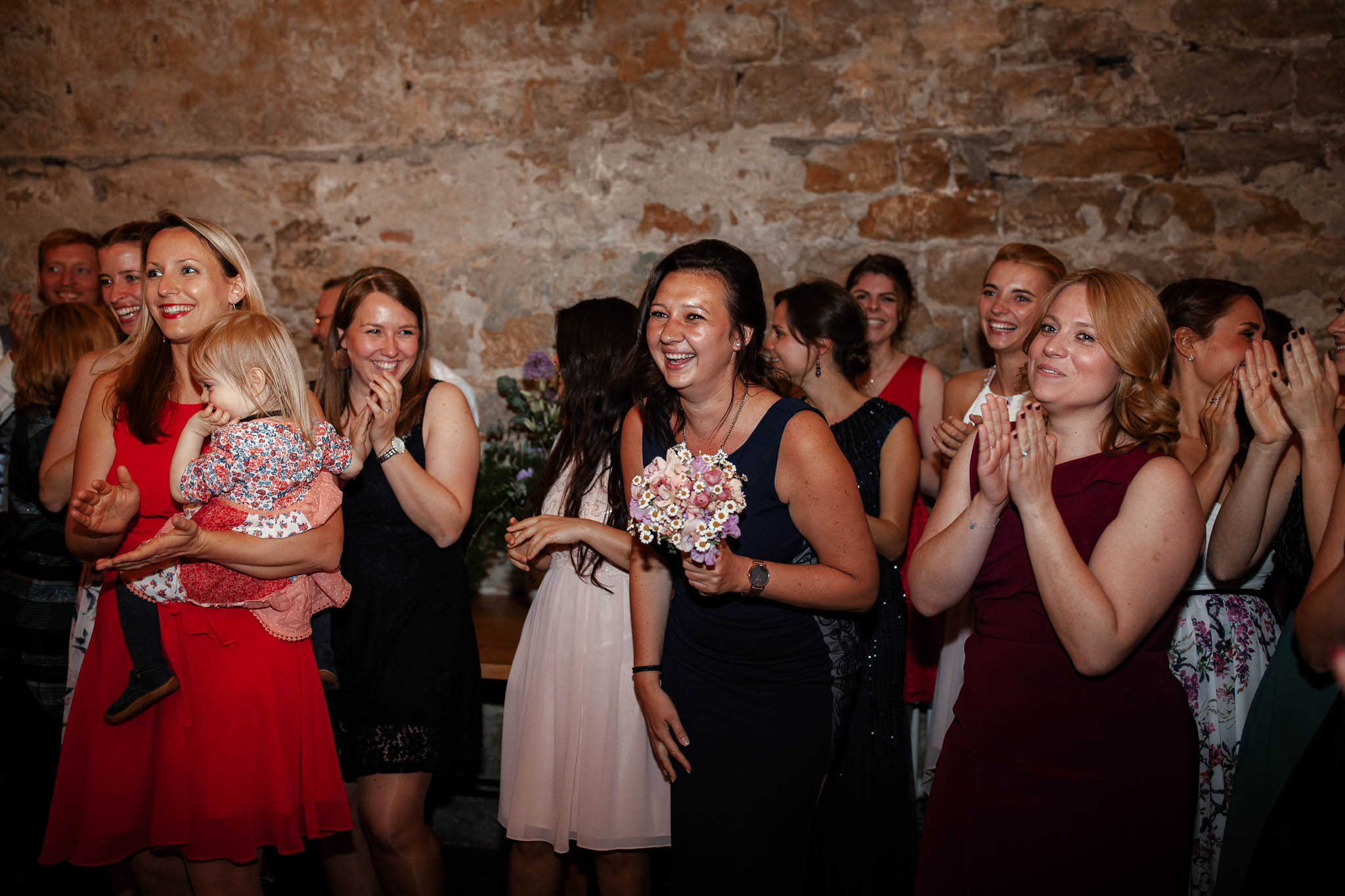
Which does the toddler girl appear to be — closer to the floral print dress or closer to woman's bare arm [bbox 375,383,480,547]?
woman's bare arm [bbox 375,383,480,547]

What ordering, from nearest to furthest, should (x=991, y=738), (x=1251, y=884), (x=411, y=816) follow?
1. (x=1251, y=884)
2. (x=991, y=738)
3. (x=411, y=816)

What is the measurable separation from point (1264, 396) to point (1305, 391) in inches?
4.0

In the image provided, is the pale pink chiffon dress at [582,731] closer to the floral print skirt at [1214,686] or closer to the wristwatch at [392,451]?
the wristwatch at [392,451]

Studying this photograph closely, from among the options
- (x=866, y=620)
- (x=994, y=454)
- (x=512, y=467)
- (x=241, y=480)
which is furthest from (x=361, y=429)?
(x=994, y=454)

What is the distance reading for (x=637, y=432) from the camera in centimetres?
268

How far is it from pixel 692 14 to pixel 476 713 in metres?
3.34

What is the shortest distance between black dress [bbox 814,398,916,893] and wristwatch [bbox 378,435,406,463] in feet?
4.48

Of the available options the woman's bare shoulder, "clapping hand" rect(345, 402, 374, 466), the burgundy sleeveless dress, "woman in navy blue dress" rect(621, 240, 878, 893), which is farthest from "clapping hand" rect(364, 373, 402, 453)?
the woman's bare shoulder

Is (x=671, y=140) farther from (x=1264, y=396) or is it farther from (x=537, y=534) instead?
(x=1264, y=396)

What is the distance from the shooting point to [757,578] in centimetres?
221

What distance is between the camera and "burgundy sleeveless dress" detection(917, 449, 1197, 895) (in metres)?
2.05

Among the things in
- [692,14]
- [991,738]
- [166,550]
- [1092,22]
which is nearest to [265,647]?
[166,550]

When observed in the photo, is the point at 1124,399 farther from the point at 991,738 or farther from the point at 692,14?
the point at 692,14

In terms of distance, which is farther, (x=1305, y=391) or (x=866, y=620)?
(x=866, y=620)
